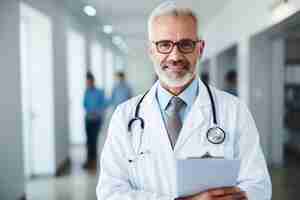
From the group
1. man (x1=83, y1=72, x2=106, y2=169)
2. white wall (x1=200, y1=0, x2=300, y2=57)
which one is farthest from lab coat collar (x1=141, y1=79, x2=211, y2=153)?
man (x1=83, y1=72, x2=106, y2=169)

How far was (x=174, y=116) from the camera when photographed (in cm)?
125

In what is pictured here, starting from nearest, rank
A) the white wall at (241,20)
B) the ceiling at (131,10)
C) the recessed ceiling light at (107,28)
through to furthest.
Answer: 1. the white wall at (241,20)
2. the ceiling at (131,10)
3. the recessed ceiling light at (107,28)

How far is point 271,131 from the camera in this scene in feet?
16.6

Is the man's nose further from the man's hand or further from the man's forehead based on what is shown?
the man's hand

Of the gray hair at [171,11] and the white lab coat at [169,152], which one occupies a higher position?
the gray hair at [171,11]

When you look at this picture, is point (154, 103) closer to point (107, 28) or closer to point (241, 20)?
point (241, 20)

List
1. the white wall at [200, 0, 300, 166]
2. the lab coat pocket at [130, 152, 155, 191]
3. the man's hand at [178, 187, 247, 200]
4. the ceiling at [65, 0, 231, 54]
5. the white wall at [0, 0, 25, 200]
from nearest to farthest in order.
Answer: the man's hand at [178, 187, 247, 200] < the lab coat pocket at [130, 152, 155, 191] < the white wall at [0, 0, 25, 200] < the white wall at [200, 0, 300, 166] < the ceiling at [65, 0, 231, 54]

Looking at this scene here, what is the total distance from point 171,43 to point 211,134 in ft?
1.13

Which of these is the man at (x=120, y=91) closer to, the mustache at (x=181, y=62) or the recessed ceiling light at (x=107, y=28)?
the recessed ceiling light at (x=107, y=28)

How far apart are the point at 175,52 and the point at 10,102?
273 cm

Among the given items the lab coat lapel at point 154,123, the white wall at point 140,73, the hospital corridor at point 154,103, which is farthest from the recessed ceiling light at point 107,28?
the lab coat lapel at point 154,123

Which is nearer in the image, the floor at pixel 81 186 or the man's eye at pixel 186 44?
the man's eye at pixel 186 44

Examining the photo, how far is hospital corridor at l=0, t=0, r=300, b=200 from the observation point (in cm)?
117

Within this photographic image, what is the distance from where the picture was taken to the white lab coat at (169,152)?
115cm
